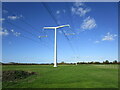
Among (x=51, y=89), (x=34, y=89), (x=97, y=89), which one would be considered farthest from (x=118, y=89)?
(x=34, y=89)

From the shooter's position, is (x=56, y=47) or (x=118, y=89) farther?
(x=56, y=47)

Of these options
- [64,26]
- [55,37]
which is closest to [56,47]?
[55,37]

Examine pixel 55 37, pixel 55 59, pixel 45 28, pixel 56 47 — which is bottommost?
pixel 55 59

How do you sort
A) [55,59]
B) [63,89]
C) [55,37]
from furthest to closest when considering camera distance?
[55,37]
[55,59]
[63,89]

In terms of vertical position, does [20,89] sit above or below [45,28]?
below

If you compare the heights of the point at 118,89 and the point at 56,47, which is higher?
the point at 56,47

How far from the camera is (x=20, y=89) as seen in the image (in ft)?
28.3

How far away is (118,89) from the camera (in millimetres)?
8781

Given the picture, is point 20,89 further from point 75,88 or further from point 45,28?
point 45,28

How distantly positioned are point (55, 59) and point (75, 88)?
33.0 meters

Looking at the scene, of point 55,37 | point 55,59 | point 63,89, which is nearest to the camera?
point 63,89

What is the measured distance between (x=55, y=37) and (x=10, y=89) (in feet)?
120

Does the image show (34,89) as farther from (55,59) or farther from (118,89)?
(55,59)

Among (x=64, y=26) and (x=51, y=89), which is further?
(x=64, y=26)
